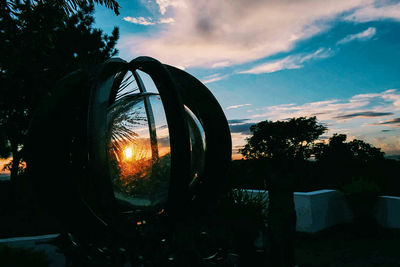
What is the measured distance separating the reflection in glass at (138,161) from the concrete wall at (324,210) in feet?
19.6

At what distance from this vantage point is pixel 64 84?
344 centimetres

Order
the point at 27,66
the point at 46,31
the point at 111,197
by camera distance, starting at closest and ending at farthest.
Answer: the point at 111,197
the point at 46,31
the point at 27,66

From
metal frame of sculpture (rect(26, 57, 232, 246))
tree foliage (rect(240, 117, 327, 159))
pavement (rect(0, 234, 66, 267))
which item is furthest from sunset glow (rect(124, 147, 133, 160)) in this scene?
tree foliage (rect(240, 117, 327, 159))

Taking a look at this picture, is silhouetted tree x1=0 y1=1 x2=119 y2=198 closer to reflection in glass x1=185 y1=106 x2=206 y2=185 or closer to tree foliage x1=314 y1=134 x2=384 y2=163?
reflection in glass x1=185 y1=106 x2=206 y2=185

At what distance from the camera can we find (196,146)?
355cm

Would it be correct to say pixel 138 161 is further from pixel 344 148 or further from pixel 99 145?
pixel 344 148

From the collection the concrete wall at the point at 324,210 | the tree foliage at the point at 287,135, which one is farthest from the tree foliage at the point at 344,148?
the concrete wall at the point at 324,210

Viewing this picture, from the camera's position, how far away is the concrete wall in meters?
8.93

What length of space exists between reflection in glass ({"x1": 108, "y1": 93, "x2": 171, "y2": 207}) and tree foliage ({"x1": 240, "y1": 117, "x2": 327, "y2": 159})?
132 ft

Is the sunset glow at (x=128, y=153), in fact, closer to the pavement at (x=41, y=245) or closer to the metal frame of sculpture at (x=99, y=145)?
the metal frame of sculpture at (x=99, y=145)

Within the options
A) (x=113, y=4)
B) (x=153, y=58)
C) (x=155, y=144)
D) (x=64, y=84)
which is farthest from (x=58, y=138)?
(x=113, y=4)

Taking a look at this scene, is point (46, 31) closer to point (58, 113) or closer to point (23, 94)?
point (23, 94)

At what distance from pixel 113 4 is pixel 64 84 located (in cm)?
680

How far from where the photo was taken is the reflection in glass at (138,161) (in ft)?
10.3
